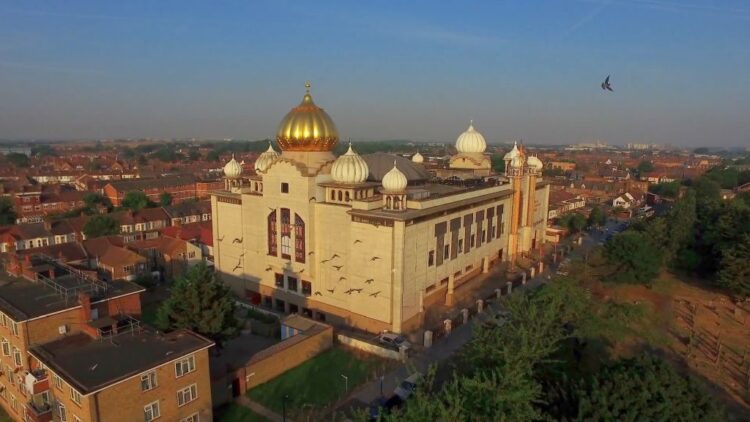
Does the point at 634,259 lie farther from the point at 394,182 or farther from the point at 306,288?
the point at 306,288

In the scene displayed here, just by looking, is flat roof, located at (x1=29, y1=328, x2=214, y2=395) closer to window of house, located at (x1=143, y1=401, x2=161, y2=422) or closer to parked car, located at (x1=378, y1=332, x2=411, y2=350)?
window of house, located at (x1=143, y1=401, x2=161, y2=422)

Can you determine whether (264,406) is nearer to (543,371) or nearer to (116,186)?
(543,371)


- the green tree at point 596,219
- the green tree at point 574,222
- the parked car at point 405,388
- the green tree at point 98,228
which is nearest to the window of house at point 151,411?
the parked car at point 405,388

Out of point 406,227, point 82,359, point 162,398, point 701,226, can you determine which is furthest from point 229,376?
point 701,226

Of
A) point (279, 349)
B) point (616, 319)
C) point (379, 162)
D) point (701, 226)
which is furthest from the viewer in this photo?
point (701, 226)

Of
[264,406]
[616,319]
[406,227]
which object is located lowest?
[264,406]

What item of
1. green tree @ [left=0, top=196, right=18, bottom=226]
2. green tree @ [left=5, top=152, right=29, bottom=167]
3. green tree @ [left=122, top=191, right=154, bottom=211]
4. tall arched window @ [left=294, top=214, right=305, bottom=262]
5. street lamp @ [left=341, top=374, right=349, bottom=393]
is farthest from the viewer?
green tree @ [left=5, top=152, right=29, bottom=167]

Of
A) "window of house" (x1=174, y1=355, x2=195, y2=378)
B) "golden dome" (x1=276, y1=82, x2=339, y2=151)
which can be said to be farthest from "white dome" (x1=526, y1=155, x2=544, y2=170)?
"window of house" (x1=174, y1=355, x2=195, y2=378)

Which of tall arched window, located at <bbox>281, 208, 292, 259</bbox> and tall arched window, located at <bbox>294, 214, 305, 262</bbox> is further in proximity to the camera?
tall arched window, located at <bbox>281, 208, 292, 259</bbox>
